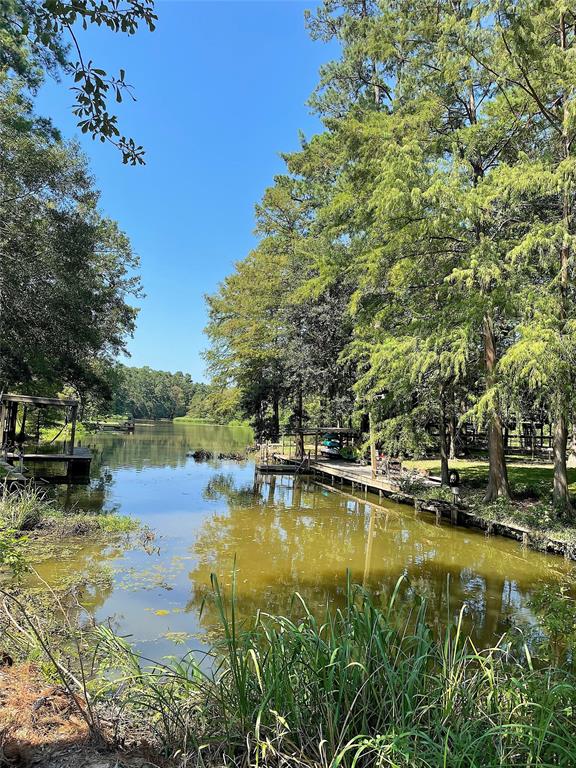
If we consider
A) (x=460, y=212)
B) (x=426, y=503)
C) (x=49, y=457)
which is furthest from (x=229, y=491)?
(x=460, y=212)

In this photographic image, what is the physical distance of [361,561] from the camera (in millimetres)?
9914

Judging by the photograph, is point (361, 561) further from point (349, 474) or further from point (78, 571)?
point (349, 474)

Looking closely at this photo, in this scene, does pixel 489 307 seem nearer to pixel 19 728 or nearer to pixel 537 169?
pixel 537 169

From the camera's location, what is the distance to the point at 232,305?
31.8m

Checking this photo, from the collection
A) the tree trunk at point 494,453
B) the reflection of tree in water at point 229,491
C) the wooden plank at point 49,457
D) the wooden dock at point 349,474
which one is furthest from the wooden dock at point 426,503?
the wooden plank at point 49,457

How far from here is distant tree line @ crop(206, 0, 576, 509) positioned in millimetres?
10477

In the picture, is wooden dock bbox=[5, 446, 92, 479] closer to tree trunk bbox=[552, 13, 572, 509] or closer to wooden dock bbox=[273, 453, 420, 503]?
wooden dock bbox=[273, 453, 420, 503]

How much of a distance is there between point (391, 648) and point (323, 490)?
57.6 ft

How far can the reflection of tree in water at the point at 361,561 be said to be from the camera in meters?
7.41

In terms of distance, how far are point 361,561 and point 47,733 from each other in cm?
792

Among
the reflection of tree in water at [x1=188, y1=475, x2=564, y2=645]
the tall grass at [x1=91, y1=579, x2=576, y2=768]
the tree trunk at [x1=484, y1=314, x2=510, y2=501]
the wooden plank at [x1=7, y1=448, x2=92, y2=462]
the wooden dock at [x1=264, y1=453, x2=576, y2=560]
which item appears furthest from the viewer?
the wooden plank at [x1=7, y1=448, x2=92, y2=462]

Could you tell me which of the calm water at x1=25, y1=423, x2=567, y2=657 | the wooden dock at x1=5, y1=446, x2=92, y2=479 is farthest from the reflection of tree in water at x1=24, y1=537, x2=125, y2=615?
the wooden dock at x1=5, y1=446, x2=92, y2=479

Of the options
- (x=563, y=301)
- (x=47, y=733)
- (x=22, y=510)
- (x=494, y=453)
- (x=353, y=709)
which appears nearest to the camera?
(x=353, y=709)

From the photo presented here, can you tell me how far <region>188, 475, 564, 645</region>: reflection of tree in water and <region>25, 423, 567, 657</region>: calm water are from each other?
0.09 feet
